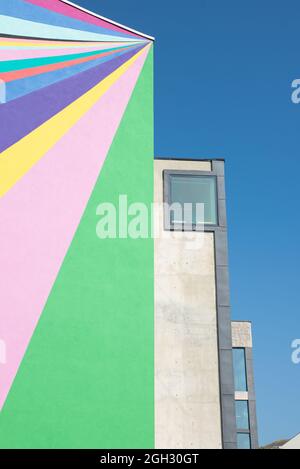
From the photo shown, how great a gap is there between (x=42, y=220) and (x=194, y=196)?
4931 millimetres

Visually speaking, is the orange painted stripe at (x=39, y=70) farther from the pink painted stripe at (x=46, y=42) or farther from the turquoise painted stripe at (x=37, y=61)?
the pink painted stripe at (x=46, y=42)

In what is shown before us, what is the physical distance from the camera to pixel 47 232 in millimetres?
14656

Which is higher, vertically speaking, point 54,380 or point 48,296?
point 48,296

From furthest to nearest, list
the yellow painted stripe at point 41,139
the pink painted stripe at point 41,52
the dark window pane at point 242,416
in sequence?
the dark window pane at point 242,416
the pink painted stripe at point 41,52
the yellow painted stripe at point 41,139

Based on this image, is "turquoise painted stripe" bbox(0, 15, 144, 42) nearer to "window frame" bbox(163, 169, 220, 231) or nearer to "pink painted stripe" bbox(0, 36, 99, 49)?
"pink painted stripe" bbox(0, 36, 99, 49)

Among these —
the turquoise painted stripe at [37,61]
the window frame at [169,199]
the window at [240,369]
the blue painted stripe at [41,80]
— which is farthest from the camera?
the window at [240,369]

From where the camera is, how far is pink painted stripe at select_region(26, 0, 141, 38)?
1697cm

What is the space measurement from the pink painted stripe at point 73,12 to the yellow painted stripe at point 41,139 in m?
1.82

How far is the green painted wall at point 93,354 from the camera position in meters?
13.3

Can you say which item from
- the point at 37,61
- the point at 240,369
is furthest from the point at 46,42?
the point at 240,369

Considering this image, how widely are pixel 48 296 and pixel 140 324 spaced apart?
2.52 m

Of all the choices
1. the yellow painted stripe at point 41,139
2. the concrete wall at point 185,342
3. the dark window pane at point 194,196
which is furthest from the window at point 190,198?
the yellow painted stripe at point 41,139

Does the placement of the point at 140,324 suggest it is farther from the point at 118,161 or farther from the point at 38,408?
the point at 118,161
